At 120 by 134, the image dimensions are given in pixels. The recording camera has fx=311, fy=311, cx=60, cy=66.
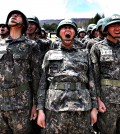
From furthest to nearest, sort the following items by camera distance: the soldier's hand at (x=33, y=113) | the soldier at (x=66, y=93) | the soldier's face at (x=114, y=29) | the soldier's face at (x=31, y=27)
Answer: the soldier's face at (x=31, y=27) → the soldier's face at (x=114, y=29) → the soldier's hand at (x=33, y=113) → the soldier at (x=66, y=93)

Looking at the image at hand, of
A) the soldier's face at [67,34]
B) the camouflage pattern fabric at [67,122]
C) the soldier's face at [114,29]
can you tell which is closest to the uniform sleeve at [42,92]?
the camouflage pattern fabric at [67,122]

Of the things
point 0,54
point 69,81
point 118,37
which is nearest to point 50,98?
point 69,81

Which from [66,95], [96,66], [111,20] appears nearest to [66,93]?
[66,95]

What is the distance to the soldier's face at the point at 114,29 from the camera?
15.9 feet

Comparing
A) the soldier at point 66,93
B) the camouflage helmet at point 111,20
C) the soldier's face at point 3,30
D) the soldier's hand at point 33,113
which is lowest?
the soldier's hand at point 33,113

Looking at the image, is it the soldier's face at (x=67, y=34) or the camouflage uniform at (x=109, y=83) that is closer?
the soldier's face at (x=67, y=34)

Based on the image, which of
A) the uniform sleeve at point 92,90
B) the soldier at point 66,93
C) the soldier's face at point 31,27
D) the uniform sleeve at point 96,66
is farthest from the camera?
the soldier's face at point 31,27

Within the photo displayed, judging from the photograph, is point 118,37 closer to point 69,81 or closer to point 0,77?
point 69,81

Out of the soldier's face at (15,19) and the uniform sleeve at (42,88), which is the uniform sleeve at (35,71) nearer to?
the uniform sleeve at (42,88)

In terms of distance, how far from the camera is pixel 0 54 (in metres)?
4.34

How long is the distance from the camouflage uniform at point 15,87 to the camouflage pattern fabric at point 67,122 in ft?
1.30

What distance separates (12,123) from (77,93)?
101 centimetres

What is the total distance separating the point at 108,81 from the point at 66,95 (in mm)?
891

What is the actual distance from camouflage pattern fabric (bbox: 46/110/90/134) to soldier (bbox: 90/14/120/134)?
0.57m
